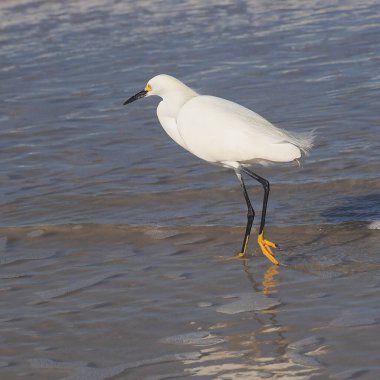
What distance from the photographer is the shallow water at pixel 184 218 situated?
18.6 ft

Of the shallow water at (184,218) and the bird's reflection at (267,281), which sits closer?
the shallow water at (184,218)

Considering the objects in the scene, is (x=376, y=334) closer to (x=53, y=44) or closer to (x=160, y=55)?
(x=160, y=55)

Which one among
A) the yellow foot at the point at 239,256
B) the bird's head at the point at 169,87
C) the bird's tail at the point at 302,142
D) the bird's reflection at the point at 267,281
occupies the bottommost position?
the yellow foot at the point at 239,256

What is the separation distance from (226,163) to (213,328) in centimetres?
200

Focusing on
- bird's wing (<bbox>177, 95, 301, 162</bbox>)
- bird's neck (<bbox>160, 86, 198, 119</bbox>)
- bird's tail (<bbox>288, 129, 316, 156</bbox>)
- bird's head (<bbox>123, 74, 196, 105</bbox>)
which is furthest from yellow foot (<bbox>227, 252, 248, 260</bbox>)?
bird's head (<bbox>123, 74, 196, 105</bbox>)

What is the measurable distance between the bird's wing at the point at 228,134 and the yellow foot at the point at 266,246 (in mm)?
567

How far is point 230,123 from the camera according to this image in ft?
24.6

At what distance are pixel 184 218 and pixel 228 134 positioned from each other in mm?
1229

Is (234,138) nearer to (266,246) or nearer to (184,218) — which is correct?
(266,246)

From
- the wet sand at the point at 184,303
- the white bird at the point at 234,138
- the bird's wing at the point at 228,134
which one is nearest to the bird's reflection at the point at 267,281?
the wet sand at the point at 184,303

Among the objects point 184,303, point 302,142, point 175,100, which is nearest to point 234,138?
point 302,142

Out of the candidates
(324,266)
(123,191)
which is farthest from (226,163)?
(123,191)

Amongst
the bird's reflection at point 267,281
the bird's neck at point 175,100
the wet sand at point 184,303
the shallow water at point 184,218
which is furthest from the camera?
the bird's neck at point 175,100

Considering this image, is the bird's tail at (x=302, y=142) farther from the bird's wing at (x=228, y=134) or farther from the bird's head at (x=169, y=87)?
the bird's head at (x=169, y=87)
